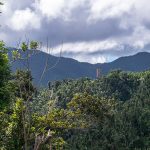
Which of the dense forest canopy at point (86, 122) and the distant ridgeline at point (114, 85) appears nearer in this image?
the dense forest canopy at point (86, 122)

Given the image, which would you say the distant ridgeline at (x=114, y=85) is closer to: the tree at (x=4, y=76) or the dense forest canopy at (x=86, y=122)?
the dense forest canopy at (x=86, y=122)

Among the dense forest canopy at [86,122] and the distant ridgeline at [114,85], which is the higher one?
the distant ridgeline at [114,85]

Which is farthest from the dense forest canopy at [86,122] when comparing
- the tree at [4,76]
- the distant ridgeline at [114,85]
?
the distant ridgeline at [114,85]

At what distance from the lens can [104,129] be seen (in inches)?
3676

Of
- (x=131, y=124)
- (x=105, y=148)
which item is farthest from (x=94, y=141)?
(x=131, y=124)

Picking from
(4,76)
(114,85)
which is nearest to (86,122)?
(4,76)

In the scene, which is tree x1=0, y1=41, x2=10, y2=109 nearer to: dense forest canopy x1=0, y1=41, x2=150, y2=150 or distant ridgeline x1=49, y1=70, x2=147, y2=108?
dense forest canopy x1=0, y1=41, x2=150, y2=150

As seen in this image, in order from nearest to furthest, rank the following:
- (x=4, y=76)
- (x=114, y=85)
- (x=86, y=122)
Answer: (x=4, y=76) → (x=86, y=122) → (x=114, y=85)

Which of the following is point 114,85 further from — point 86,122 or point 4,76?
point 4,76

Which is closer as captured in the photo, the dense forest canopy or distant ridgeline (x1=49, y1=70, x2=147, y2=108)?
the dense forest canopy

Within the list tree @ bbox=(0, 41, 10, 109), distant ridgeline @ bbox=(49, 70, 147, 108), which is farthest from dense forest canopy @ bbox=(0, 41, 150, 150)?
distant ridgeline @ bbox=(49, 70, 147, 108)

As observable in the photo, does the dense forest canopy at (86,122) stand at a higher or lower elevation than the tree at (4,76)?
lower

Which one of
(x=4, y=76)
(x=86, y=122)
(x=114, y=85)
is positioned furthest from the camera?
(x=114, y=85)

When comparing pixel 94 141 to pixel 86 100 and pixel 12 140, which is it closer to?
pixel 86 100
